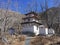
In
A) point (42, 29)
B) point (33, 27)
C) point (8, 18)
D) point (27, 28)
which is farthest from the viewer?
point (42, 29)

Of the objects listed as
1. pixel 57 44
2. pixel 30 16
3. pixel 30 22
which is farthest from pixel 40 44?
pixel 30 16

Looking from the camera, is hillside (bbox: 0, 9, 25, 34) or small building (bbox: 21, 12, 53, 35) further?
small building (bbox: 21, 12, 53, 35)

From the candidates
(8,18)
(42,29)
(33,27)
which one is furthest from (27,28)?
(8,18)

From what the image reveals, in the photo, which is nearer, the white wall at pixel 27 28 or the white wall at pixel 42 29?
the white wall at pixel 27 28

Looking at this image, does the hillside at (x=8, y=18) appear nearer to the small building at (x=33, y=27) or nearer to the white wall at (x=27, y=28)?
the white wall at (x=27, y=28)

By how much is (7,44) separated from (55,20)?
21.1 meters

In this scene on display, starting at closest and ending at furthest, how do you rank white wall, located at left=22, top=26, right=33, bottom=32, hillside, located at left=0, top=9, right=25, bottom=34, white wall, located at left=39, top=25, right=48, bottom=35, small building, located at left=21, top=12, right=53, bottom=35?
hillside, located at left=0, top=9, right=25, bottom=34, white wall, located at left=22, top=26, right=33, bottom=32, small building, located at left=21, top=12, right=53, bottom=35, white wall, located at left=39, top=25, right=48, bottom=35

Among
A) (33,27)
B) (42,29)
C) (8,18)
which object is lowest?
(42,29)

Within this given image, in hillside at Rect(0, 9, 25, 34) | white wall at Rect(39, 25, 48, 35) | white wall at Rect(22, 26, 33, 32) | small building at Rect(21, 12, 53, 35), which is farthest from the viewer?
white wall at Rect(39, 25, 48, 35)

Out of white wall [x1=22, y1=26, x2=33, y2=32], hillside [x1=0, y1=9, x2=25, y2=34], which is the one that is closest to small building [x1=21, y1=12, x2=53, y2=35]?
white wall [x1=22, y1=26, x2=33, y2=32]

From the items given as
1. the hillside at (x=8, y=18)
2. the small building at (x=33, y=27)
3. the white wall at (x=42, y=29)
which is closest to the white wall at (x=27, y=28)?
the small building at (x=33, y=27)

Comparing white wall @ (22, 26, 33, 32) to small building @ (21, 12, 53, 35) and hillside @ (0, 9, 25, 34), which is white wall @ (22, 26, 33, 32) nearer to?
small building @ (21, 12, 53, 35)

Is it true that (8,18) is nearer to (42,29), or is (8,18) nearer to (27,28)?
(27,28)

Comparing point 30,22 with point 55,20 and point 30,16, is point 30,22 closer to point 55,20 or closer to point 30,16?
point 30,16
